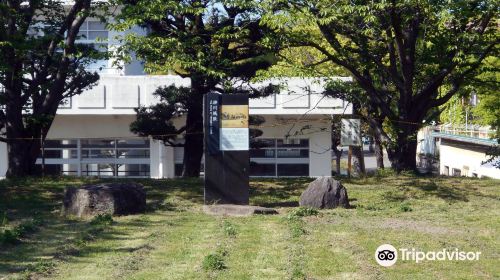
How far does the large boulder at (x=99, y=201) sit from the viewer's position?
12.1 m

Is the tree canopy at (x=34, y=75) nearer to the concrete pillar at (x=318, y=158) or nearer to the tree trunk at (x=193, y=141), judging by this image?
the tree trunk at (x=193, y=141)

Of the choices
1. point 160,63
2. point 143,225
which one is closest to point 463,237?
point 143,225

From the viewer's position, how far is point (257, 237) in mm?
10031

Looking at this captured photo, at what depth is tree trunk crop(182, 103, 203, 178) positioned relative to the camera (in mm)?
19172

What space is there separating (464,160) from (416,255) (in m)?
38.6

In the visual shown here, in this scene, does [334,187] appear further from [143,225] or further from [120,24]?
[120,24]

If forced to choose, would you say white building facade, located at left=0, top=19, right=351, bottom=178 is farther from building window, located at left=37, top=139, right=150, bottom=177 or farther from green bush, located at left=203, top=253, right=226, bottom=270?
green bush, located at left=203, top=253, right=226, bottom=270

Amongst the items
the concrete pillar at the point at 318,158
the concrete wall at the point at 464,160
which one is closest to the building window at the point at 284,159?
the concrete pillar at the point at 318,158

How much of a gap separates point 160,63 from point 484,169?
96.9 feet

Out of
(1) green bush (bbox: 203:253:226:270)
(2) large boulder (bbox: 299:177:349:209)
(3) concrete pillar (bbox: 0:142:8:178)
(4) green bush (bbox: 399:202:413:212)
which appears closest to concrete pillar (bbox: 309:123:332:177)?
(3) concrete pillar (bbox: 0:142:8:178)

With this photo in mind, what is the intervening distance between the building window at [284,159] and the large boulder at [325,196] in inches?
655

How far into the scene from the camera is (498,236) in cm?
1008

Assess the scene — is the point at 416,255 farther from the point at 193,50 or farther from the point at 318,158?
the point at 318,158

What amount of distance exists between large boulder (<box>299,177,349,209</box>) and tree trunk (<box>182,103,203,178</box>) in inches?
241
